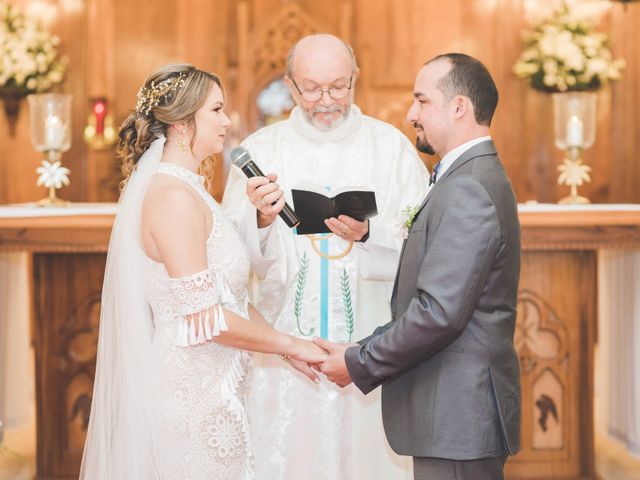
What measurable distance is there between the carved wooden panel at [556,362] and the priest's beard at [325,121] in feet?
5.26

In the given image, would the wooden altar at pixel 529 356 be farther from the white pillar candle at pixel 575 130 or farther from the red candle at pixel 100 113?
the red candle at pixel 100 113

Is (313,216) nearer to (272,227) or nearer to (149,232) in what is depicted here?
(272,227)

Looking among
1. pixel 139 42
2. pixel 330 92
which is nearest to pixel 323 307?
pixel 330 92

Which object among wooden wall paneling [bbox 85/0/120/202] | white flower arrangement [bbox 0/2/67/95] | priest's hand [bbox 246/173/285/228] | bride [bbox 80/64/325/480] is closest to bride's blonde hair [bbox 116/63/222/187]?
bride [bbox 80/64/325/480]

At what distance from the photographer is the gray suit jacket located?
220cm

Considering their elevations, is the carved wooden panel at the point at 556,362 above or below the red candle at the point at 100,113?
below

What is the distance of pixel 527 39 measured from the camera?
22.4 ft

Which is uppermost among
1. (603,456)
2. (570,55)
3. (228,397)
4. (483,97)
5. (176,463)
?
(570,55)

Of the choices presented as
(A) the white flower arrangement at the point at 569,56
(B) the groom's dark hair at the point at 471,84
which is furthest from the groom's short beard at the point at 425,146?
(A) the white flower arrangement at the point at 569,56

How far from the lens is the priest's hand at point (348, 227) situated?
3168mm

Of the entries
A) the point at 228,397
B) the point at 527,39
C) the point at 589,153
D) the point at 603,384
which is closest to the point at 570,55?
the point at 527,39

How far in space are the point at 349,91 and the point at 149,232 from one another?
1.33m

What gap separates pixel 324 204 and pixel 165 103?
2.43 ft

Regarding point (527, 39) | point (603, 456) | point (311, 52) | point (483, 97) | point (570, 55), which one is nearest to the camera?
point (483, 97)
